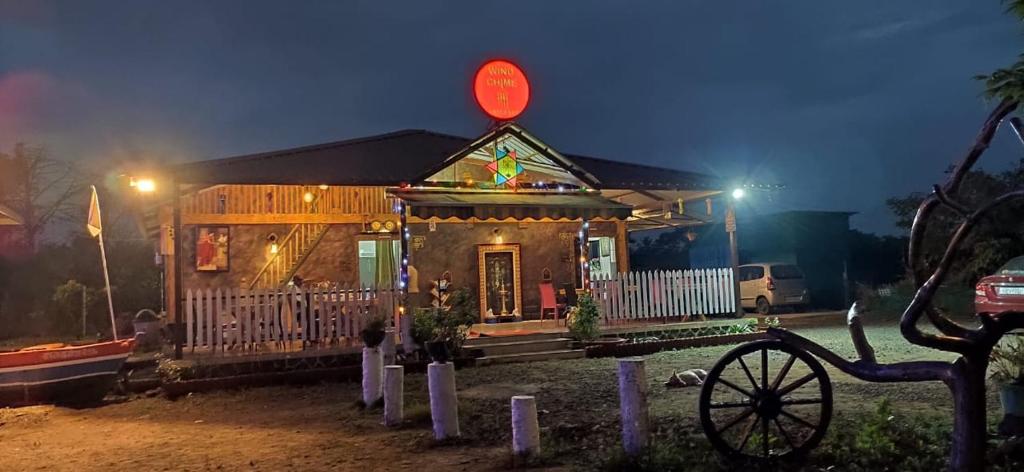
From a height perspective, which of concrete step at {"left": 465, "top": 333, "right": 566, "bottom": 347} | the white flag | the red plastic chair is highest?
the white flag

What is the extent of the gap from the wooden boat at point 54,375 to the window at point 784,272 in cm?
1827

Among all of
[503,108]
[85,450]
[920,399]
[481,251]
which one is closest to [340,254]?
[481,251]

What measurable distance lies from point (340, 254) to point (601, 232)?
6745mm

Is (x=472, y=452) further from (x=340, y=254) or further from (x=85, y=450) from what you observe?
(x=340, y=254)

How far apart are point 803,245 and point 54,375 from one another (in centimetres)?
2785

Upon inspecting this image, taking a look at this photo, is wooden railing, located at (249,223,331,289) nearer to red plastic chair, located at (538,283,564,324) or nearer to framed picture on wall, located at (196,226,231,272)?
framed picture on wall, located at (196,226,231,272)

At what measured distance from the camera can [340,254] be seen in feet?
57.0

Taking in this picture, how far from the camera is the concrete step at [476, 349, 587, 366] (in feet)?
40.1

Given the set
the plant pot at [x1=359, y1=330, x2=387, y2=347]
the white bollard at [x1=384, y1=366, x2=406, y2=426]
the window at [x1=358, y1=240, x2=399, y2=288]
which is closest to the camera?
the white bollard at [x1=384, y1=366, x2=406, y2=426]

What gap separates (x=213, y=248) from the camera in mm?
16703

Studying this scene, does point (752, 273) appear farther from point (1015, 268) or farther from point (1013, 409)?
point (1013, 409)

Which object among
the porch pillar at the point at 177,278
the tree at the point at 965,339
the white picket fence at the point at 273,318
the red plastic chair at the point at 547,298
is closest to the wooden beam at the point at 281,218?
the porch pillar at the point at 177,278

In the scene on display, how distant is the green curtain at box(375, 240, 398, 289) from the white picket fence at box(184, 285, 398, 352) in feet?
17.0

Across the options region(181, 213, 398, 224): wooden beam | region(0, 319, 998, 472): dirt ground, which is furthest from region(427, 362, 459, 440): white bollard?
region(181, 213, 398, 224): wooden beam
